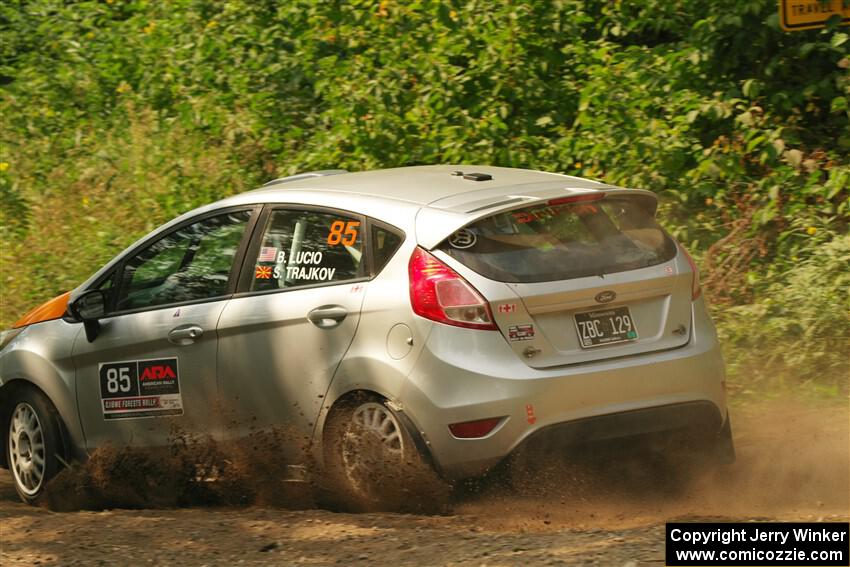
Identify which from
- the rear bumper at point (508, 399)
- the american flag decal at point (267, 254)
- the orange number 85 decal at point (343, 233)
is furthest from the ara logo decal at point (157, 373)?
the rear bumper at point (508, 399)

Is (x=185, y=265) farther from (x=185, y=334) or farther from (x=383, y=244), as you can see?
(x=383, y=244)

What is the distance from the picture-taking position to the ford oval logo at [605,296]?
5.43 m

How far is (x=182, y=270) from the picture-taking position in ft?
21.5

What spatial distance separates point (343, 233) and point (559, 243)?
107 cm

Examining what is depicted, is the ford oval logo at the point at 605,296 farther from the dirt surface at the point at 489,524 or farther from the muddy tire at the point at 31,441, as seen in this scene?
the muddy tire at the point at 31,441

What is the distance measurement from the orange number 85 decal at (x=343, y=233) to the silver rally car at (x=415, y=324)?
0.01 meters

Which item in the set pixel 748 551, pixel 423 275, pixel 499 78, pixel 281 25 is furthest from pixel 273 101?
pixel 748 551

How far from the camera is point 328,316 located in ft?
18.7

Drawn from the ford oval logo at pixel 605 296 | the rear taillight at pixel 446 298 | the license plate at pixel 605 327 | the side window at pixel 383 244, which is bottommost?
the license plate at pixel 605 327

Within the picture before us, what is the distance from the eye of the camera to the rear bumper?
523cm

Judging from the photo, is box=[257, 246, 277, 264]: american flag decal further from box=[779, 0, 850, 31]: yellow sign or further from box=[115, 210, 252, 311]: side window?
box=[779, 0, 850, 31]: yellow sign

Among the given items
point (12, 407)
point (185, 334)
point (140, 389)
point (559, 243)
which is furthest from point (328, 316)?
point (12, 407)

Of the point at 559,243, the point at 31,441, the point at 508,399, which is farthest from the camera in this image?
the point at 31,441

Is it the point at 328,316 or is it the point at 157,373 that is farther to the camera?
the point at 157,373
